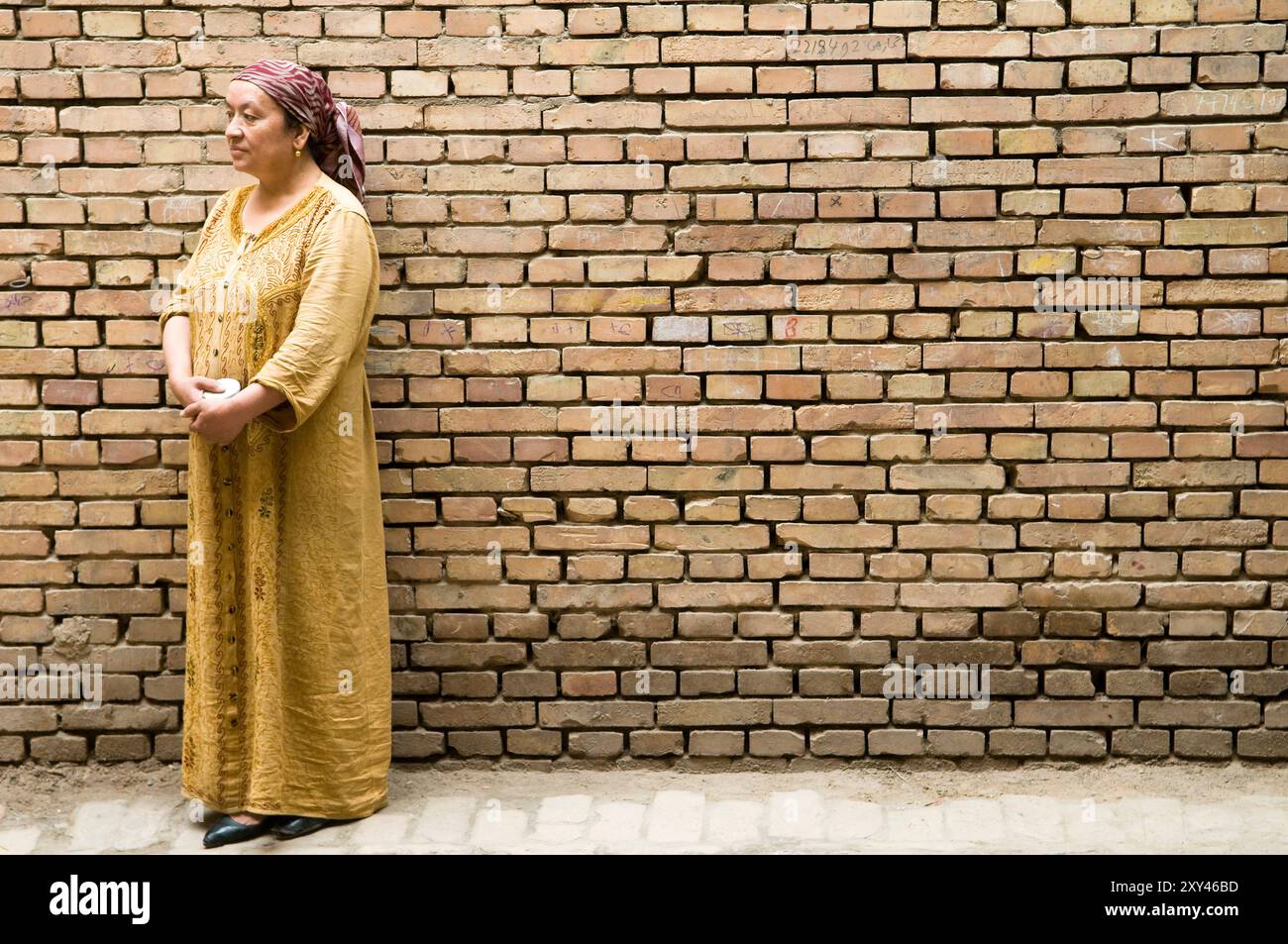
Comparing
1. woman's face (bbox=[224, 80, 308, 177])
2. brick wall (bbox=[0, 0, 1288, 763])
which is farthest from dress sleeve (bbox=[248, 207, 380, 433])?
brick wall (bbox=[0, 0, 1288, 763])

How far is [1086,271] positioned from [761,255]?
3.40 feet

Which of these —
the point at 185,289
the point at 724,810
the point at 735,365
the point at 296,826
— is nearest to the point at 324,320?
the point at 185,289

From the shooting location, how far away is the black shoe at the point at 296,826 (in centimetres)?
366

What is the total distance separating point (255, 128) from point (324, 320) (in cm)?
60

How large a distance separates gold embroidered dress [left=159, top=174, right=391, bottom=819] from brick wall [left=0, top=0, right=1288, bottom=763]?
1.29 ft

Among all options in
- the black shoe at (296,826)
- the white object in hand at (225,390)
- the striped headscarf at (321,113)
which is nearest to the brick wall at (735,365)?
the striped headscarf at (321,113)

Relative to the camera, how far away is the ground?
3.64 meters

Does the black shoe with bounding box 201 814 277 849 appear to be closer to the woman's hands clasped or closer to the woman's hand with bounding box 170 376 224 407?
the woman's hands clasped

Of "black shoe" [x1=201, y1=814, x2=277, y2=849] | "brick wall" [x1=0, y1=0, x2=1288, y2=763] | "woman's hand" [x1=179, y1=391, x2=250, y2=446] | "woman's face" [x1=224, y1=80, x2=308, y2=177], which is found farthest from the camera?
"brick wall" [x1=0, y1=0, x2=1288, y2=763]

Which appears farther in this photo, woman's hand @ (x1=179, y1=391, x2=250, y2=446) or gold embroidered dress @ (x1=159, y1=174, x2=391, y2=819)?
gold embroidered dress @ (x1=159, y1=174, x2=391, y2=819)

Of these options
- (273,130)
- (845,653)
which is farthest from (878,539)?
(273,130)

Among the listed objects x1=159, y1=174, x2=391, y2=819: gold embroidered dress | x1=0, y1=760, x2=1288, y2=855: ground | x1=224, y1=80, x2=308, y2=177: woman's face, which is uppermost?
x1=224, y1=80, x2=308, y2=177: woman's face

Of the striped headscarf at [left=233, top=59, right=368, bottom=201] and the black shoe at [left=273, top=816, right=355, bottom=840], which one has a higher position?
the striped headscarf at [left=233, top=59, right=368, bottom=201]

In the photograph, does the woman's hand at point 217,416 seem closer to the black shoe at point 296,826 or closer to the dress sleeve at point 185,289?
the dress sleeve at point 185,289
